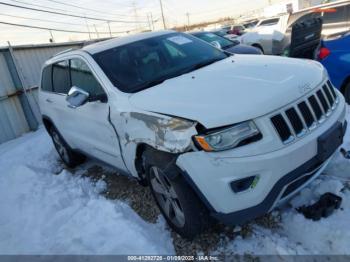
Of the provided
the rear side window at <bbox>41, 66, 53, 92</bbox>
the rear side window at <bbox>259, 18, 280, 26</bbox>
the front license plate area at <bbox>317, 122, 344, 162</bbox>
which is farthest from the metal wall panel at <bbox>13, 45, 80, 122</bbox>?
the rear side window at <bbox>259, 18, 280, 26</bbox>

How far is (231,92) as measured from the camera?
2.54m

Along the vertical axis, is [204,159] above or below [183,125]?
below

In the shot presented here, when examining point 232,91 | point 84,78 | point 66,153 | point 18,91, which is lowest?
point 66,153

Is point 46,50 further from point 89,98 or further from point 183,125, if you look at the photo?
point 183,125

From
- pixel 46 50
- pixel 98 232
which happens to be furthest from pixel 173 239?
pixel 46 50

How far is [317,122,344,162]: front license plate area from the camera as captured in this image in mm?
2477

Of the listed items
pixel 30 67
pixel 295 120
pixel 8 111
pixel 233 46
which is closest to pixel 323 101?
pixel 295 120

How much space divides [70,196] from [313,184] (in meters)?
2.89

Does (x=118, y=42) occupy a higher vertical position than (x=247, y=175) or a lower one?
higher

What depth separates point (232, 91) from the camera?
8.38 feet

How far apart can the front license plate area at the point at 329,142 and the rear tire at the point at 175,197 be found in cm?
99

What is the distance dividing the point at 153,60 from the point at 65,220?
79.1 inches

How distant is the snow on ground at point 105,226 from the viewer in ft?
8.59

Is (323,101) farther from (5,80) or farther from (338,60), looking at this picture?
(5,80)
